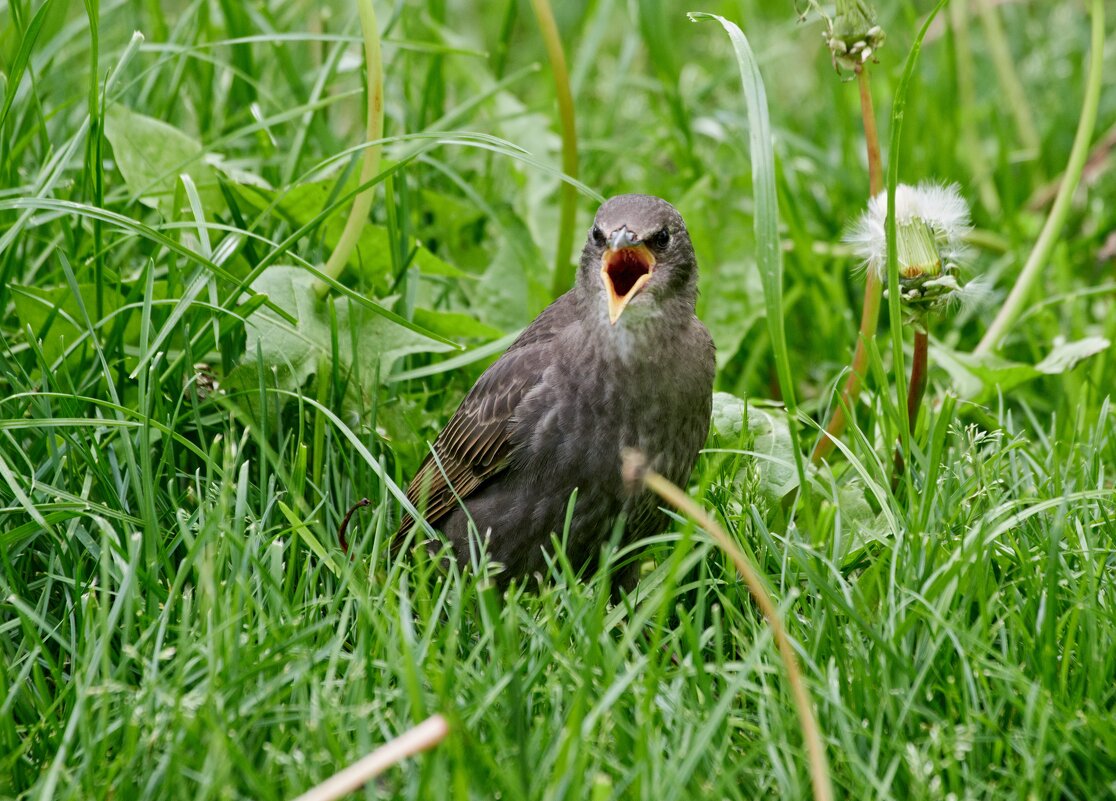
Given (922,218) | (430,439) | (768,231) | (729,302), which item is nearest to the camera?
(768,231)

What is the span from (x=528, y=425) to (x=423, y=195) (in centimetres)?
154

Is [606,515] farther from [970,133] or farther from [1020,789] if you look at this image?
[970,133]

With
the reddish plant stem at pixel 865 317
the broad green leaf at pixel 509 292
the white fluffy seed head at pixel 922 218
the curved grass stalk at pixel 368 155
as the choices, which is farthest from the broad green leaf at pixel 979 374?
the curved grass stalk at pixel 368 155

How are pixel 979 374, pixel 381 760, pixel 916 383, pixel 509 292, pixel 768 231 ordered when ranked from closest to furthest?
pixel 381 760, pixel 768 231, pixel 916 383, pixel 979 374, pixel 509 292

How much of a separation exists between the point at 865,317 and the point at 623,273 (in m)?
0.70

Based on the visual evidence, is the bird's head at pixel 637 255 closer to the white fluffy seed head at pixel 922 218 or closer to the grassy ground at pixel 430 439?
the grassy ground at pixel 430 439

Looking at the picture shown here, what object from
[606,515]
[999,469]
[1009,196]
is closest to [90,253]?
[606,515]

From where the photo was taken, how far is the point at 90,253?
4.21 meters

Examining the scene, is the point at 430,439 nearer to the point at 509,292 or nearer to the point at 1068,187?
the point at 509,292

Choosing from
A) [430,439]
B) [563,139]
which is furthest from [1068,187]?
[430,439]

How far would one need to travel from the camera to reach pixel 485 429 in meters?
3.80

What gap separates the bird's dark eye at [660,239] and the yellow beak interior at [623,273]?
23 millimetres

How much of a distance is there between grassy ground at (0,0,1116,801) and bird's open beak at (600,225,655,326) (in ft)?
1.45

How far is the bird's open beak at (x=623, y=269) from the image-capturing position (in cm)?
351
